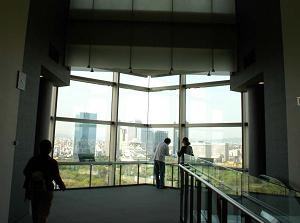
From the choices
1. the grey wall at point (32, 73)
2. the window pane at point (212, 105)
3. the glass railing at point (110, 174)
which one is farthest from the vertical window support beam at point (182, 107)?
the grey wall at point (32, 73)

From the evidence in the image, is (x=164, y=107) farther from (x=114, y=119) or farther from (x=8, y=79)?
(x=8, y=79)

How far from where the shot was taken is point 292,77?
Answer: 450 cm

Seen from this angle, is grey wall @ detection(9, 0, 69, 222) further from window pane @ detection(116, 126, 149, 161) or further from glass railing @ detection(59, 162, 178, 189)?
window pane @ detection(116, 126, 149, 161)

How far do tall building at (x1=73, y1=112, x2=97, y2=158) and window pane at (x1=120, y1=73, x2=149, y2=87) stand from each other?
5.60 feet

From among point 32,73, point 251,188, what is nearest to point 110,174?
point 32,73

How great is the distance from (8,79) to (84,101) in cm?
591

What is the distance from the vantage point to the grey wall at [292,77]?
434cm

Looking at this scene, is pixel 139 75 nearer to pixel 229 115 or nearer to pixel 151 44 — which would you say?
pixel 229 115

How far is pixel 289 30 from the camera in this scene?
15.2 ft

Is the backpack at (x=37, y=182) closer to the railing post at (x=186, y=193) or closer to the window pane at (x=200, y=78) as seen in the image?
the railing post at (x=186, y=193)

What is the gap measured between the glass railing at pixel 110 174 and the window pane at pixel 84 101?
5.85 ft

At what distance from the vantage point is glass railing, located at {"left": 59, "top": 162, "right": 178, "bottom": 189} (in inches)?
328

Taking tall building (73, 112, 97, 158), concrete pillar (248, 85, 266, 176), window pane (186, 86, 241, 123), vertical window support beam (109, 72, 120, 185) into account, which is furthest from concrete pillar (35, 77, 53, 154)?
window pane (186, 86, 241, 123)

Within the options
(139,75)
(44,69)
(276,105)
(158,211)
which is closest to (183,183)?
(158,211)
